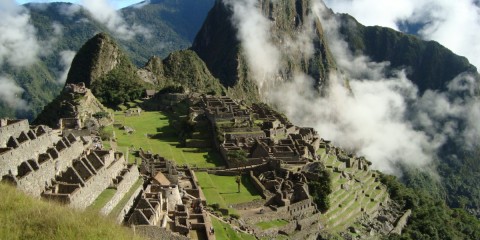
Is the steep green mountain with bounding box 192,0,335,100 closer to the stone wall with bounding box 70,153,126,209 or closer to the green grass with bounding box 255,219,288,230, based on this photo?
the green grass with bounding box 255,219,288,230

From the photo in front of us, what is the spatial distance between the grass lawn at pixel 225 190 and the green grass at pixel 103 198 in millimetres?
8659

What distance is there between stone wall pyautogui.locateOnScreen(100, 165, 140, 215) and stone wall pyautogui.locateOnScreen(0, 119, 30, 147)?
5.18 metres

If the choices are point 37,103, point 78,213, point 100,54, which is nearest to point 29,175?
point 78,213

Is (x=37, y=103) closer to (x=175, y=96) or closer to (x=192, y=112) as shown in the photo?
(x=175, y=96)

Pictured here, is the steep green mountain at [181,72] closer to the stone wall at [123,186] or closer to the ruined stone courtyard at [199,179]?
the ruined stone courtyard at [199,179]

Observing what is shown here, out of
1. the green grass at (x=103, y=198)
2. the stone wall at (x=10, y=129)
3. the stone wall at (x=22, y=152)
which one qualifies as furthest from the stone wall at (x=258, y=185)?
the stone wall at (x=10, y=129)

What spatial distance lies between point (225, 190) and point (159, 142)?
15122 millimetres

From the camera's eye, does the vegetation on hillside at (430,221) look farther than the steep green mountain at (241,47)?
No

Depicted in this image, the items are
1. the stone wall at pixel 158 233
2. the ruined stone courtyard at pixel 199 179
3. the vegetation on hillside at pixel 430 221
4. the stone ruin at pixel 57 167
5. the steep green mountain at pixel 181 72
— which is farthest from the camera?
the steep green mountain at pixel 181 72

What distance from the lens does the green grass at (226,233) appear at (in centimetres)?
2635

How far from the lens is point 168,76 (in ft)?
366

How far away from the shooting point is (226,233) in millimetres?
27203

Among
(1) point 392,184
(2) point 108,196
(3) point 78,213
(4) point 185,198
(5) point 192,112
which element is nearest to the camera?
(3) point 78,213

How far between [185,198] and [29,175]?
10.6 meters
